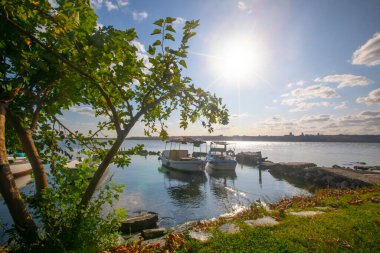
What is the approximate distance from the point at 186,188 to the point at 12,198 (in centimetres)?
2116

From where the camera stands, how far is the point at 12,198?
3896 millimetres

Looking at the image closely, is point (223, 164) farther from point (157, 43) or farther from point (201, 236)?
point (157, 43)

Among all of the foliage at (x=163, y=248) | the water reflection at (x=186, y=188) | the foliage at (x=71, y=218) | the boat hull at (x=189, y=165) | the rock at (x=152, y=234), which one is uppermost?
the foliage at (x=71, y=218)

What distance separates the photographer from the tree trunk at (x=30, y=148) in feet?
14.0

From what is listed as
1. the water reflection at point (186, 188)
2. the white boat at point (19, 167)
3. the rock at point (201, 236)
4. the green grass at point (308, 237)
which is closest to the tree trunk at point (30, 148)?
the green grass at point (308, 237)

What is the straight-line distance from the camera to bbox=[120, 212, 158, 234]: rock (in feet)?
39.2

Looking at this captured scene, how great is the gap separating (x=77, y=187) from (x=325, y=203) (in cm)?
980

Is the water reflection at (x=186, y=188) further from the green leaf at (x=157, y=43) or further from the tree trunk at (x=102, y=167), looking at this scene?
the green leaf at (x=157, y=43)

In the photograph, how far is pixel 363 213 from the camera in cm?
734

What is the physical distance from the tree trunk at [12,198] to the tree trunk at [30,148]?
403 mm

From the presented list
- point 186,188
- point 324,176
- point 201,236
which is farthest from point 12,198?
point 324,176

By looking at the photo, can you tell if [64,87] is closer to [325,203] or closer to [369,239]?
[369,239]

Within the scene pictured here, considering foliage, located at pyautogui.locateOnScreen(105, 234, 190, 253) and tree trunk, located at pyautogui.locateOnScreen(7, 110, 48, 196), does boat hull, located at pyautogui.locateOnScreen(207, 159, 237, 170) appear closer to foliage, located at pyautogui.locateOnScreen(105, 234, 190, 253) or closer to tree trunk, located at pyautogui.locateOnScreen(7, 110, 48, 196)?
foliage, located at pyautogui.locateOnScreen(105, 234, 190, 253)

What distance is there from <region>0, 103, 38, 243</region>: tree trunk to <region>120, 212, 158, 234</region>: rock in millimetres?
8313
